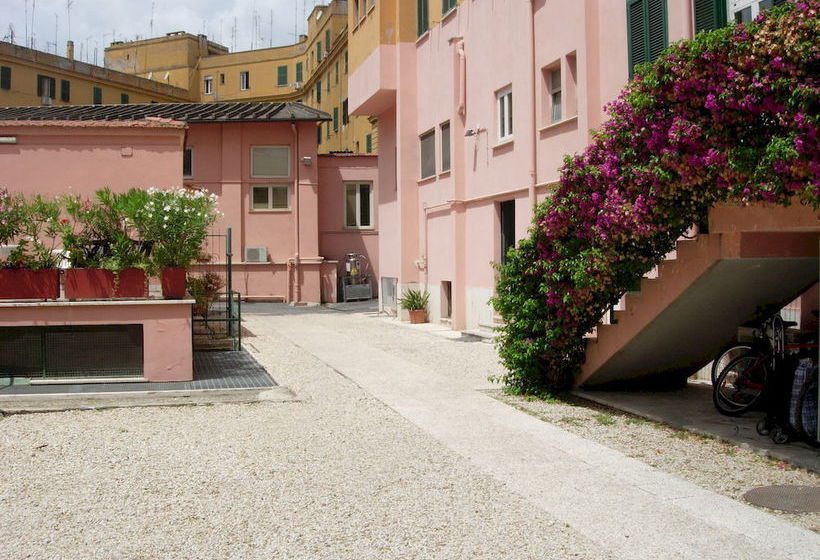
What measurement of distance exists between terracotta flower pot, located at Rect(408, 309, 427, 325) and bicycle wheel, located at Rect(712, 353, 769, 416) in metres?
12.9

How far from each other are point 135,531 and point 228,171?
1075 inches

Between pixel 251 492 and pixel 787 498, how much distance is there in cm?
410

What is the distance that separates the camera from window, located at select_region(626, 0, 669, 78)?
11852 mm

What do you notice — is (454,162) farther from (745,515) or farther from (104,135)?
(745,515)

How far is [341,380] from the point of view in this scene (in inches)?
479

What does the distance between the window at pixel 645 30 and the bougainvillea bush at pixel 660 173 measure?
331cm

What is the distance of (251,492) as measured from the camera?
6391mm

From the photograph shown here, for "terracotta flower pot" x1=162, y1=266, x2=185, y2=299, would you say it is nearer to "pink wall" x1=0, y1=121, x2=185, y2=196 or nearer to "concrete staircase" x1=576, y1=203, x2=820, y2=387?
"pink wall" x1=0, y1=121, x2=185, y2=196

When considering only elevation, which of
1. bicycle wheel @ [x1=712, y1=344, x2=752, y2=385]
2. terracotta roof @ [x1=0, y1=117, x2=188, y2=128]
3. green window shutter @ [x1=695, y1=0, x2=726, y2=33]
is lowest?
bicycle wheel @ [x1=712, y1=344, x2=752, y2=385]

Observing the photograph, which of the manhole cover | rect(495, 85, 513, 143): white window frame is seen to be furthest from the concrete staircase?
rect(495, 85, 513, 143): white window frame

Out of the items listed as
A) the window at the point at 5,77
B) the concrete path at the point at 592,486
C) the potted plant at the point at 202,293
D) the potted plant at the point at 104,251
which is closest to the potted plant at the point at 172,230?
the potted plant at the point at 104,251

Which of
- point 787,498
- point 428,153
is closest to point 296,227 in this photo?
point 428,153

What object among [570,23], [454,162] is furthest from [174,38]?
[570,23]

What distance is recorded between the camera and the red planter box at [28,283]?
1094 cm
